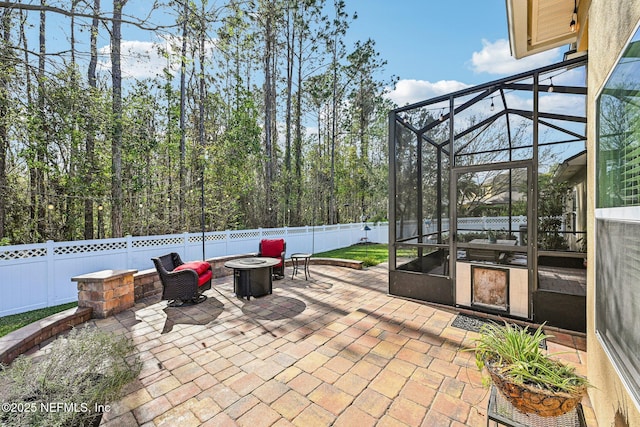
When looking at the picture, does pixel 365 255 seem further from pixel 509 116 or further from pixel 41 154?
pixel 41 154

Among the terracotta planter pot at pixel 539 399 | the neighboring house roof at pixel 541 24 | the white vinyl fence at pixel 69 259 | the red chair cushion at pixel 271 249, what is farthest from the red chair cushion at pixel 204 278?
the neighboring house roof at pixel 541 24

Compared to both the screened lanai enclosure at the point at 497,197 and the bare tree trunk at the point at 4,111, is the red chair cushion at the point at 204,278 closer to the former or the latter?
the screened lanai enclosure at the point at 497,197

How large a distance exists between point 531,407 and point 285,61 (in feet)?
43.7

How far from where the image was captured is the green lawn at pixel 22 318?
3691 millimetres

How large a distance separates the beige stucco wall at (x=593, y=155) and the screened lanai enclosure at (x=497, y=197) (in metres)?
1.54

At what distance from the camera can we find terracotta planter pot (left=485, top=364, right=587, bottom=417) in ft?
4.27

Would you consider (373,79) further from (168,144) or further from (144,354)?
(144,354)

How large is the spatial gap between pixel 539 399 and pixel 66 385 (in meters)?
2.77

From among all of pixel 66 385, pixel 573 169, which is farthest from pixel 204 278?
pixel 573 169

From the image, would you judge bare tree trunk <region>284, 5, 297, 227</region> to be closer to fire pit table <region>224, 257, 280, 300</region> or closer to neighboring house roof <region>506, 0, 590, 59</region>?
fire pit table <region>224, 257, 280, 300</region>

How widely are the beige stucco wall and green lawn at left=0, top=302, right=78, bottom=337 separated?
6229 millimetres

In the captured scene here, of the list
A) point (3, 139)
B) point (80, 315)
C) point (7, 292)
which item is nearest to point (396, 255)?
point (80, 315)

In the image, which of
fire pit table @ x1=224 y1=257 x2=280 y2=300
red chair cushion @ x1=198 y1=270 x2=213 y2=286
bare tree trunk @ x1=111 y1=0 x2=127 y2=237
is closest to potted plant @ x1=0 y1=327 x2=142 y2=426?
red chair cushion @ x1=198 y1=270 x2=213 y2=286

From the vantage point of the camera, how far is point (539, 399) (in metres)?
1.32
